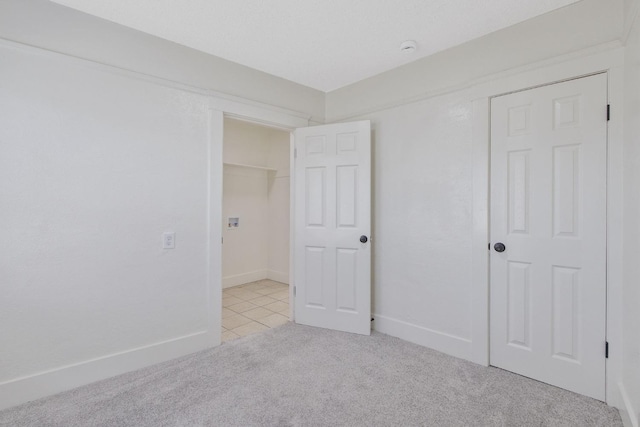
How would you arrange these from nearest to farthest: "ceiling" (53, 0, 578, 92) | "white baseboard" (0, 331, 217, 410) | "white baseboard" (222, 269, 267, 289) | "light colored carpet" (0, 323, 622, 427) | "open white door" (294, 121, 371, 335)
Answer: "light colored carpet" (0, 323, 622, 427) < "white baseboard" (0, 331, 217, 410) < "ceiling" (53, 0, 578, 92) < "open white door" (294, 121, 371, 335) < "white baseboard" (222, 269, 267, 289)

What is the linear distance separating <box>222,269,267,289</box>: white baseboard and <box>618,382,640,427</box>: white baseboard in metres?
4.32

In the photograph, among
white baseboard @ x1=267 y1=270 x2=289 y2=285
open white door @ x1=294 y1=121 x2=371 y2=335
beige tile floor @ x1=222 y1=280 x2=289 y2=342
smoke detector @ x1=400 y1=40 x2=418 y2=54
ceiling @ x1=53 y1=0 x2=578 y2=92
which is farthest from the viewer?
white baseboard @ x1=267 y1=270 x2=289 y2=285

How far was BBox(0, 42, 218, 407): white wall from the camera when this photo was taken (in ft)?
6.04

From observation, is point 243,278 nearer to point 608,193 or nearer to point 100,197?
point 100,197

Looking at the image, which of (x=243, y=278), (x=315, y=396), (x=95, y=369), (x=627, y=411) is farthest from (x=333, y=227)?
(x=243, y=278)

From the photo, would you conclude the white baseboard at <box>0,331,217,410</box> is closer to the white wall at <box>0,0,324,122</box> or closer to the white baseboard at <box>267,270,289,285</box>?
the white wall at <box>0,0,324,122</box>

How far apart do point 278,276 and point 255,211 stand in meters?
1.17

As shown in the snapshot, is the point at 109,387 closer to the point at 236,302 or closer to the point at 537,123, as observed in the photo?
the point at 236,302

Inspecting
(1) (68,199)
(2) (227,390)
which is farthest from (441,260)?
(1) (68,199)

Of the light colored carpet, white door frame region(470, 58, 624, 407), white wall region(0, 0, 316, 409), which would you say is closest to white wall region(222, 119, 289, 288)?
white wall region(0, 0, 316, 409)

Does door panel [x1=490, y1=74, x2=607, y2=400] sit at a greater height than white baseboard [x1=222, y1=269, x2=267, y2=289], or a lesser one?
greater

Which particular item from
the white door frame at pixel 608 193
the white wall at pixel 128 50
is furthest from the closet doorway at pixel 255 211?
the white door frame at pixel 608 193

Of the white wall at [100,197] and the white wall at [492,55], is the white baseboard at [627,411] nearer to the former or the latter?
the white wall at [492,55]

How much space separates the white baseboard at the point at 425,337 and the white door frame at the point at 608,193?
86 millimetres
